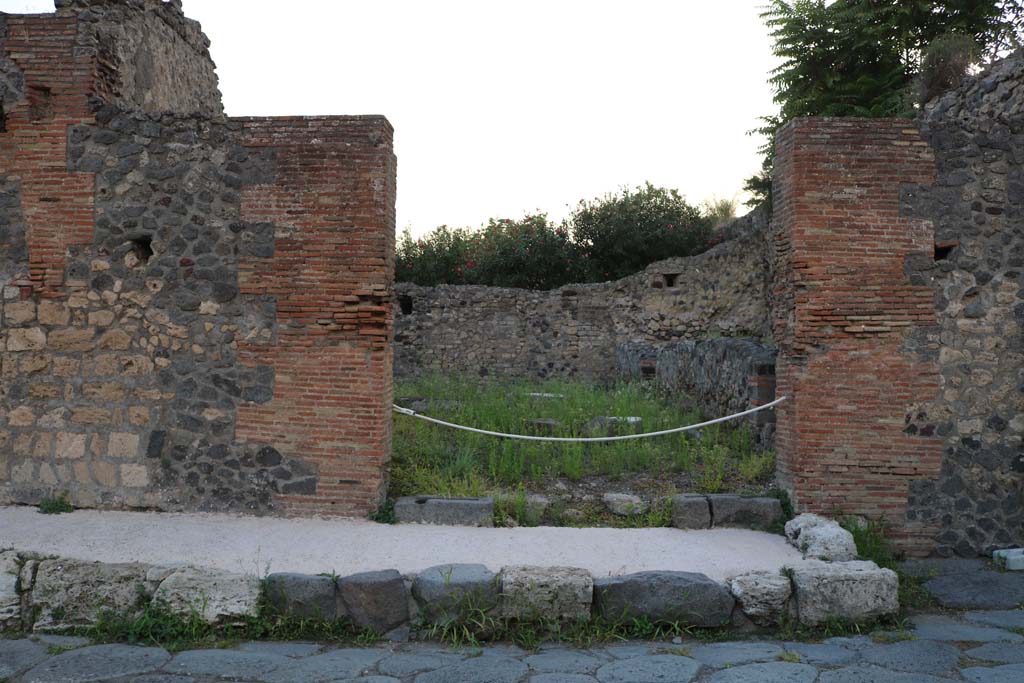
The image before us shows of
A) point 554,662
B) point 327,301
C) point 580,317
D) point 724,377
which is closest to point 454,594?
point 554,662

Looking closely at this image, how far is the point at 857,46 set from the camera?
1609 centimetres

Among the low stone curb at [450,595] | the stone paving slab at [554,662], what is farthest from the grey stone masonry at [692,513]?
the stone paving slab at [554,662]

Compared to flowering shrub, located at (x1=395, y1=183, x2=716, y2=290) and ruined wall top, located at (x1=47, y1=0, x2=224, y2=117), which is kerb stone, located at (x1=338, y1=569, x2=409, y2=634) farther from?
flowering shrub, located at (x1=395, y1=183, x2=716, y2=290)

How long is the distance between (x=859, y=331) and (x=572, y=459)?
8.28 feet

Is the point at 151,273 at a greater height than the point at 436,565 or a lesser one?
greater

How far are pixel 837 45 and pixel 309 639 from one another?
16660 mm

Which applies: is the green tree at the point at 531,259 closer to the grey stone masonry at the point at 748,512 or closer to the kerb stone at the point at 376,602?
the grey stone masonry at the point at 748,512

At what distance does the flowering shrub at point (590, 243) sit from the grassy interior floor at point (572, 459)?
13.8 meters

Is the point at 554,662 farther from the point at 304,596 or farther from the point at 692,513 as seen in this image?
the point at 692,513

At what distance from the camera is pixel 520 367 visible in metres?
17.3

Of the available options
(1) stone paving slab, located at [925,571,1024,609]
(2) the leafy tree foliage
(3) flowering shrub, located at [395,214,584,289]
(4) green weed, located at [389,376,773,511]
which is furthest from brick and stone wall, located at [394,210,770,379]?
(1) stone paving slab, located at [925,571,1024,609]

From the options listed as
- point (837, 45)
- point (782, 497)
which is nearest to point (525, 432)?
point (782, 497)

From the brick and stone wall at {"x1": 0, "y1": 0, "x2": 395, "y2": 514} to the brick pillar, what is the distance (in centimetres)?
307

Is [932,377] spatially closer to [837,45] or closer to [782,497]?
[782,497]
